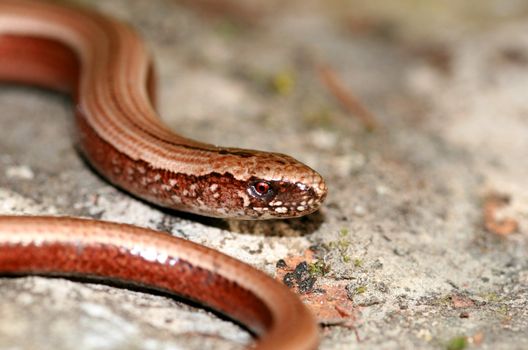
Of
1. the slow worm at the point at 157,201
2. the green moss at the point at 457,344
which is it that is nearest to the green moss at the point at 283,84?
the slow worm at the point at 157,201

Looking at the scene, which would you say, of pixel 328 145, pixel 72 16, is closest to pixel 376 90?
pixel 328 145

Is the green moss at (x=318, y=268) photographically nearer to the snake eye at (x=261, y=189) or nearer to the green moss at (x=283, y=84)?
the snake eye at (x=261, y=189)

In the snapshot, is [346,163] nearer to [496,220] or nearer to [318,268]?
[496,220]

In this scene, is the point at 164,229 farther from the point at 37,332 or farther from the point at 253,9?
the point at 253,9

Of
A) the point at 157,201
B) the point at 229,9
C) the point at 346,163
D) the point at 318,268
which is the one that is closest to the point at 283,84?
the point at 346,163

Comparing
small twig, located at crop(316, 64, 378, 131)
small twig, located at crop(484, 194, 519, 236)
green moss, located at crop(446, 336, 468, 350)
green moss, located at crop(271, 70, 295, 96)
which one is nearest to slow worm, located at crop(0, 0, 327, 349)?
green moss, located at crop(446, 336, 468, 350)

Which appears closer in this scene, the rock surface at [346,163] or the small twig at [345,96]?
the rock surface at [346,163]
